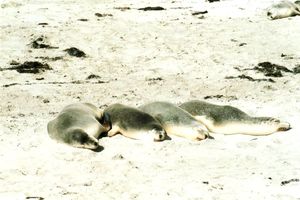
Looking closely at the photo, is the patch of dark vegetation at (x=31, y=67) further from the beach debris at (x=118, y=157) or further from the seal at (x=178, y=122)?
the beach debris at (x=118, y=157)

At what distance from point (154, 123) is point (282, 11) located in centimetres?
743

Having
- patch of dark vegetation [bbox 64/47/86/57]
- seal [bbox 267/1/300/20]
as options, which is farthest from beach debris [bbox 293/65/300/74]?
patch of dark vegetation [bbox 64/47/86/57]

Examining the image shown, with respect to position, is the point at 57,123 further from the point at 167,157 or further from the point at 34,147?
the point at 167,157

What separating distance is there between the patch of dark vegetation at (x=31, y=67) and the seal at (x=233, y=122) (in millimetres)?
3489

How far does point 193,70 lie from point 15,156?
14.5 feet

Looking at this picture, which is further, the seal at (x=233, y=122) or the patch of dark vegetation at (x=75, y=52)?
the patch of dark vegetation at (x=75, y=52)

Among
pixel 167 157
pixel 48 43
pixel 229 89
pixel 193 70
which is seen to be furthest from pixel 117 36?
pixel 167 157

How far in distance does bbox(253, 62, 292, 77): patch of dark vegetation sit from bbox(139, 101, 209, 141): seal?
309 cm

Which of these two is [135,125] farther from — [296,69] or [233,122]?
[296,69]

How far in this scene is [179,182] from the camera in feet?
17.0

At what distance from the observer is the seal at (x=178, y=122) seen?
20.7 feet

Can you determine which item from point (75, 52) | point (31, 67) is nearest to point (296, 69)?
point (75, 52)

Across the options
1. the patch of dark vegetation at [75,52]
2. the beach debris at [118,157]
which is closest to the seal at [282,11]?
the patch of dark vegetation at [75,52]

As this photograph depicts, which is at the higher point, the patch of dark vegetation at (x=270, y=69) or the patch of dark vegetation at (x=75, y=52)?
the patch of dark vegetation at (x=270, y=69)
